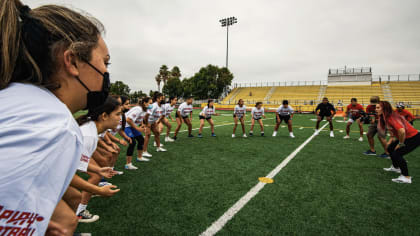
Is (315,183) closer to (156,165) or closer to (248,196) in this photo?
(248,196)

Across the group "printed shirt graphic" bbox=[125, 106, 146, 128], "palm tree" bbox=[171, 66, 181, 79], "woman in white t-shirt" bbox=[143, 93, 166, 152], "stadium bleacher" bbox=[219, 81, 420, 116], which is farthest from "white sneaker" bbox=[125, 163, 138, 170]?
"palm tree" bbox=[171, 66, 181, 79]

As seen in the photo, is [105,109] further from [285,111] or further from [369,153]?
[285,111]

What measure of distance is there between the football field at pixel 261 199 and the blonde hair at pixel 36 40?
96.0 inches

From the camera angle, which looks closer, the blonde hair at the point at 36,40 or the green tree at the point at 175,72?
the blonde hair at the point at 36,40

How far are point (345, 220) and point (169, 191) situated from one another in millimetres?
2886

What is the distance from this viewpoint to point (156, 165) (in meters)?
5.52

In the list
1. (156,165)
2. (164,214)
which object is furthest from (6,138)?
(156,165)

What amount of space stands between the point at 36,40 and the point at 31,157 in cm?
50

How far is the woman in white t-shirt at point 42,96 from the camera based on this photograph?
0.57m

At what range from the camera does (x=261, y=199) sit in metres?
3.50

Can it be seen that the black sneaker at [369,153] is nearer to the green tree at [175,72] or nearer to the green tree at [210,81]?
the green tree at [210,81]

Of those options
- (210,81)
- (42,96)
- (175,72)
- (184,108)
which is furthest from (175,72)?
(42,96)

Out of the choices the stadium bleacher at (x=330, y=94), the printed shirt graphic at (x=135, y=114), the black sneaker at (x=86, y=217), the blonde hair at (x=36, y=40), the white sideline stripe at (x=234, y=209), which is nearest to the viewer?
the blonde hair at (x=36, y=40)

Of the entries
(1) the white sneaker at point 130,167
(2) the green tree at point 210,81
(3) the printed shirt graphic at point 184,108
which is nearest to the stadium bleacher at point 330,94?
(2) the green tree at point 210,81
